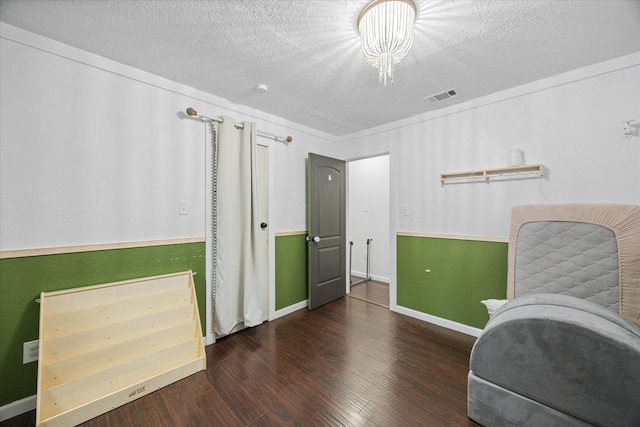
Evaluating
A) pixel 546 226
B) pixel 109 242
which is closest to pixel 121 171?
pixel 109 242

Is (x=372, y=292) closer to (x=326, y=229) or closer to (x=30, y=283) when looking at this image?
(x=326, y=229)

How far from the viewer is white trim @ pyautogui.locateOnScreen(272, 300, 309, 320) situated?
301cm

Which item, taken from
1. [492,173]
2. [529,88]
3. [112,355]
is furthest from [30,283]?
[529,88]

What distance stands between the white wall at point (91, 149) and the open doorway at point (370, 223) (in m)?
2.73

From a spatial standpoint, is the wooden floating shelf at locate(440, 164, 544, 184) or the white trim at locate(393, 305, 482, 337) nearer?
the wooden floating shelf at locate(440, 164, 544, 184)

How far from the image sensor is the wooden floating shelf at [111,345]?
1517mm

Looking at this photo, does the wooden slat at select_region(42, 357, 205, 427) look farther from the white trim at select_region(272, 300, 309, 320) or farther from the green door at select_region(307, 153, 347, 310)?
the green door at select_region(307, 153, 347, 310)

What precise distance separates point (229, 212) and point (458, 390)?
7.90ft

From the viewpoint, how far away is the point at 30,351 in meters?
1.62

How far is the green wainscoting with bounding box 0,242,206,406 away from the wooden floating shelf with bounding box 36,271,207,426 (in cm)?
8

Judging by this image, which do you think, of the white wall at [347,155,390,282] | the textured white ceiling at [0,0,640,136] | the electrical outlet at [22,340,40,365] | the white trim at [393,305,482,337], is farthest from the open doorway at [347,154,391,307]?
the electrical outlet at [22,340,40,365]

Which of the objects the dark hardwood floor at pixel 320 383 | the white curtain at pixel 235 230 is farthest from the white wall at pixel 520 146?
the white curtain at pixel 235 230

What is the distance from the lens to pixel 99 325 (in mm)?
1768

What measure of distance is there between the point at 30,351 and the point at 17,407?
1.09 feet
